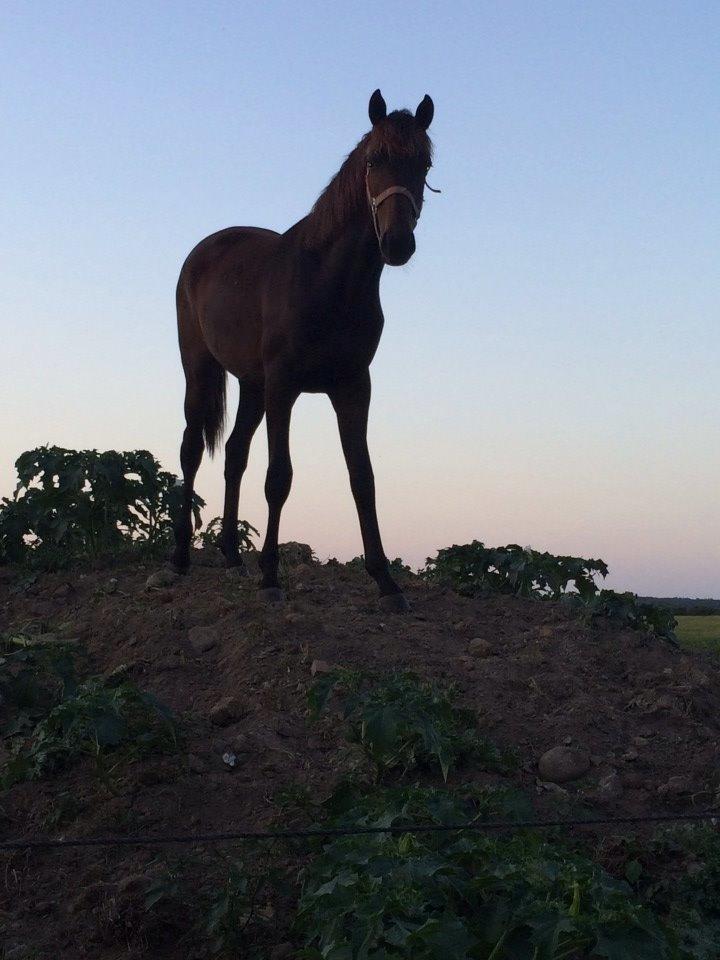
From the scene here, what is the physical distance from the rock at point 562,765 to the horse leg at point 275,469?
2.70 meters

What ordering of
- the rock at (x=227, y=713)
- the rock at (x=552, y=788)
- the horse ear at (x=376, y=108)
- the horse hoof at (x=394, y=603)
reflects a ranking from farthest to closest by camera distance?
the horse hoof at (x=394, y=603) < the horse ear at (x=376, y=108) < the rock at (x=227, y=713) < the rock at (x=552, y=788)

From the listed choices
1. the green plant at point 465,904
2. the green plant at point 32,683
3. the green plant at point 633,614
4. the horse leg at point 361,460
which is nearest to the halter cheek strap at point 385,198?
the horse leg at point 361,460

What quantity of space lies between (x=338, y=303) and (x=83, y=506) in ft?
10.8

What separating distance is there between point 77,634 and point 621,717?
12.1ft

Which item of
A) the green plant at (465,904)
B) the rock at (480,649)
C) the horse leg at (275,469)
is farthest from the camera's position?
the horse leg at (275,469)

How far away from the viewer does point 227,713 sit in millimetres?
5332

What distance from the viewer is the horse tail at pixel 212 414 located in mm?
9086

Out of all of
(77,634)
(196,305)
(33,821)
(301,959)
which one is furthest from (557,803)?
(196,305)

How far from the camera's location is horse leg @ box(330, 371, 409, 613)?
7195mm

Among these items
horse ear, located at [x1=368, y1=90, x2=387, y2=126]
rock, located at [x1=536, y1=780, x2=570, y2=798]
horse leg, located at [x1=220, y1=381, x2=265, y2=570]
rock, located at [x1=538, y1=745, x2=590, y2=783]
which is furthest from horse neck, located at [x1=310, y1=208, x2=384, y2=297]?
rock, located at [x1=536, y1=780, x2=570, y2=798]

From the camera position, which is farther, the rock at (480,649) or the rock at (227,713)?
the rock at (480,649)

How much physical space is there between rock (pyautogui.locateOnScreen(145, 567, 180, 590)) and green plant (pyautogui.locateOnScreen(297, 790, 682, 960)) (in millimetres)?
4492

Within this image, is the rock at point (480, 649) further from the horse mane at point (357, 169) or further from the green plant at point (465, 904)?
the horse mane at point (357, 169)

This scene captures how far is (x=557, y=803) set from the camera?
4.53 meters
